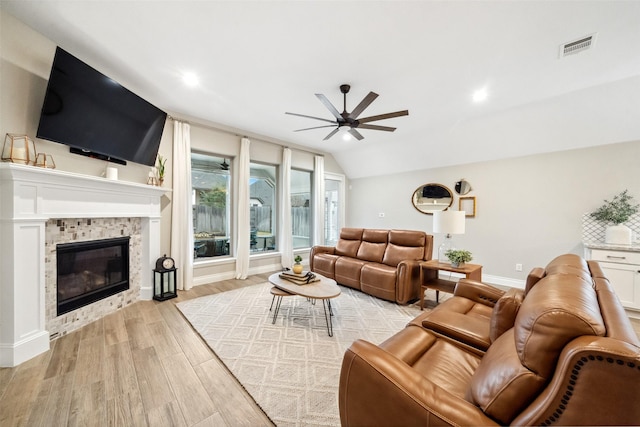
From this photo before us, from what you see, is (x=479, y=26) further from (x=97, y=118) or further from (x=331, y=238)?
(x=331, y=238)

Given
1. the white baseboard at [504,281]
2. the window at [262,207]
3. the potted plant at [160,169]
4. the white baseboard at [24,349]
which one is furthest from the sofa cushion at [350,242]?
the white baseboard at [24,349]

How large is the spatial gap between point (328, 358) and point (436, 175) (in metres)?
4.42

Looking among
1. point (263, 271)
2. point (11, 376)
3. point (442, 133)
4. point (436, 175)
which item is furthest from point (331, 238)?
point (11, 376)

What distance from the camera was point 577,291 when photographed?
0.95 meters

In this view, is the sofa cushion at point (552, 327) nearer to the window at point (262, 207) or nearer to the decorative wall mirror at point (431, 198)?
the decorative wall mirror at point (431, 198)

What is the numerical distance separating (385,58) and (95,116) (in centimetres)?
304

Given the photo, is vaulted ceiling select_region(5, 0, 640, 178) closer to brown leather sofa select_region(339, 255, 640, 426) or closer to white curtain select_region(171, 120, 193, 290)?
white curtain select_region(171, 120, 193, 290)

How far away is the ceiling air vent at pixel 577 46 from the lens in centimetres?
216

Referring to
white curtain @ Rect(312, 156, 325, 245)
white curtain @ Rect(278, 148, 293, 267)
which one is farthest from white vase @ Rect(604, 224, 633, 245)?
white curtain @ Rect(278, 148, 293, 267)

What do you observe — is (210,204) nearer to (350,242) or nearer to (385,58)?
(350,242)

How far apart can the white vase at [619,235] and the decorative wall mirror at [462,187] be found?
192 cm

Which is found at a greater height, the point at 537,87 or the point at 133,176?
the point at 537,87

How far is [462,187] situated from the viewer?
4.89m

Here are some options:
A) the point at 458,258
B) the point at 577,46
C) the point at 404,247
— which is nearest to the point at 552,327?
the point at 458,258
